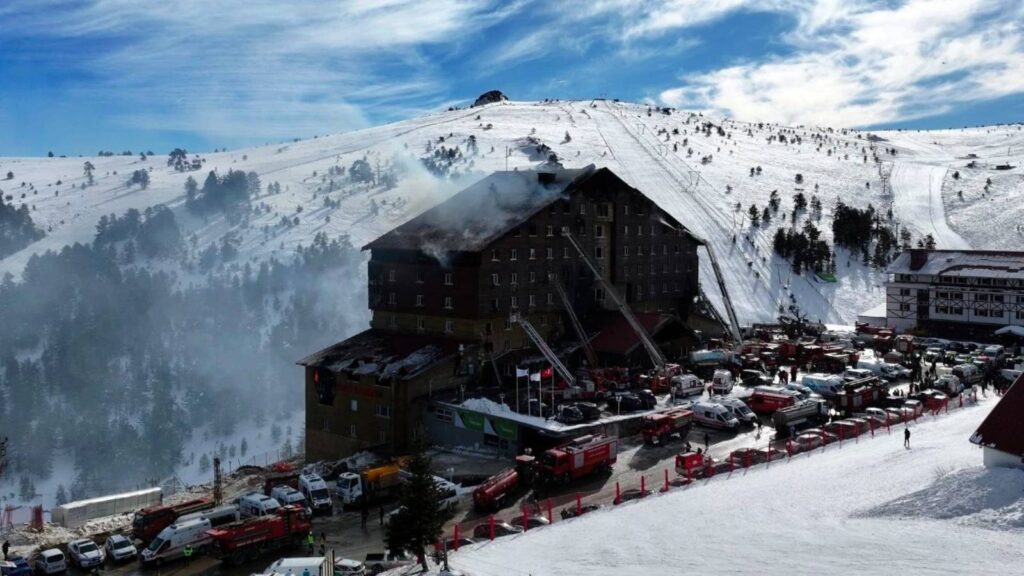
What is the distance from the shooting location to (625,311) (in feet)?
177

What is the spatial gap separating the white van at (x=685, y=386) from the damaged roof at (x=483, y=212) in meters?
13.5

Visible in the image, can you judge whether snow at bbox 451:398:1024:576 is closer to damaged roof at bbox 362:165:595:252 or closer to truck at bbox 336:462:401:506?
truck at bbox 336:462:401:506

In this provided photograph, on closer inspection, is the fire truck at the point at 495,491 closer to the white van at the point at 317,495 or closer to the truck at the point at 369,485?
the truck at the point at 369,485

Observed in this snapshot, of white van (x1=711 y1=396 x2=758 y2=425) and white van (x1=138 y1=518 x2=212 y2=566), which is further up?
white van (x1=711 y1=396 x2=758 y2=425)

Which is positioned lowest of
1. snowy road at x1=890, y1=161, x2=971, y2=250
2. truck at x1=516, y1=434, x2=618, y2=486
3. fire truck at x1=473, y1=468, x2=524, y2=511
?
fire truck at x1=473, y1=468, x2=524, y2=511

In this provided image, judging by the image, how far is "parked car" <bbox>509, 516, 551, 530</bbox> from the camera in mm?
26891

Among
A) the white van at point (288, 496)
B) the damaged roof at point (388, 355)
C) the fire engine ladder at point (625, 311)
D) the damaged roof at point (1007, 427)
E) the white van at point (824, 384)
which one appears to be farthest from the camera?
the fire engine ladder at point (625, 311)

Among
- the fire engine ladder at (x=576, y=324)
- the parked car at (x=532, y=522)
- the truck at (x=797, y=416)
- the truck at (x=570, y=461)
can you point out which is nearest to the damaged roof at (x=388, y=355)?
the fire engine ladder at (x=576, y=324)

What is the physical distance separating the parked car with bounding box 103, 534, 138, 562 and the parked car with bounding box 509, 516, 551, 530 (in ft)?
44.5

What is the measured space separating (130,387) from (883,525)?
86030 millimetres

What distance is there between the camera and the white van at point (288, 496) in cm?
3288

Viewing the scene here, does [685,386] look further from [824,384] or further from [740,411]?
[824,384]

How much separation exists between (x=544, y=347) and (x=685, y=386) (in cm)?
850

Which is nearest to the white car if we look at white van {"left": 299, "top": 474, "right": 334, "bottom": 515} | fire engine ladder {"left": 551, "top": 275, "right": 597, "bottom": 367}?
white van {"left": 299, "top": 474, "right": 334, "bottom": 515}
